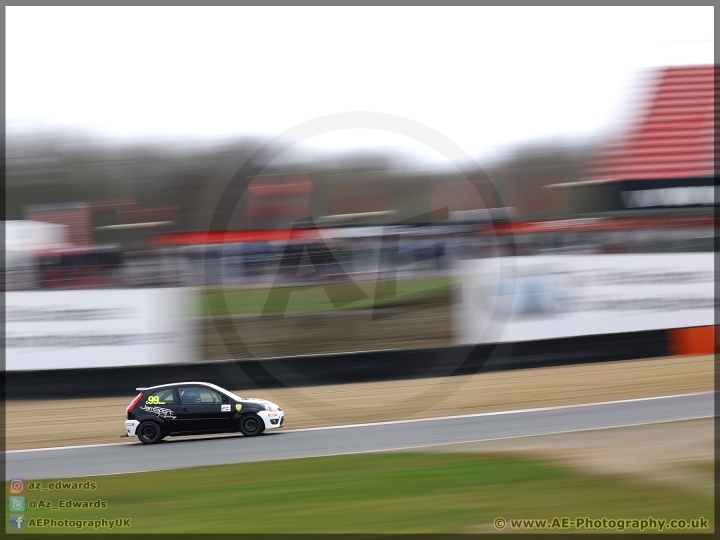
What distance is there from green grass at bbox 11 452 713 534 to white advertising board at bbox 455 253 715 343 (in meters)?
7.31

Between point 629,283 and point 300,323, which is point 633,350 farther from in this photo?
point 300,323

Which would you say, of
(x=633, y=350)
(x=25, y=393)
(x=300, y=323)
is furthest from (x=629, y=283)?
(x=25, y=393)

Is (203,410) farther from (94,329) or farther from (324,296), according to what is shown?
(324,296)

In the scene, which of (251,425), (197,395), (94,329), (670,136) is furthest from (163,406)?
(670,136)

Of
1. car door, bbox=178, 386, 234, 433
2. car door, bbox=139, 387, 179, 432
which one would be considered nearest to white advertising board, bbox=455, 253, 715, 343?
car door, bbox=178, 386, 234, 433

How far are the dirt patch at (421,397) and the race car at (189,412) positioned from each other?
1.64 meters

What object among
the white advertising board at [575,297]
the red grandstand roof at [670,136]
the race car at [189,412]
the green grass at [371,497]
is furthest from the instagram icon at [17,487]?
the red grandstand roof at [670,136]

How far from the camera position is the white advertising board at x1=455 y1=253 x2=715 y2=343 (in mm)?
14719

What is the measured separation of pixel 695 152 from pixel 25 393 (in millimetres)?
19998

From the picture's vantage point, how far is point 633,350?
14719mm

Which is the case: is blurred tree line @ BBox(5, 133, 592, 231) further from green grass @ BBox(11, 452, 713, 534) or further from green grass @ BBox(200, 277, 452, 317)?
green grass @ BBox(11, 452, 713, 534)

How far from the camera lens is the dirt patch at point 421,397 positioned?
11.2 metres

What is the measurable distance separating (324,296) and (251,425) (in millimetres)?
11092

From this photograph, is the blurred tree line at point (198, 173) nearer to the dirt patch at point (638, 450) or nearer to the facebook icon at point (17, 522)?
the dirt patch at point (638, 450)
